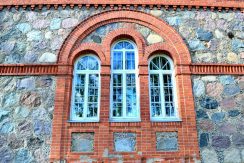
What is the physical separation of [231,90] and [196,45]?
1693 millimetres

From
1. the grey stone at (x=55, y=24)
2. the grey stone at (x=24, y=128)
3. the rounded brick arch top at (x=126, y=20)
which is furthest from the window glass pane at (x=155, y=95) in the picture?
the grey stone at (x=24, y=128)

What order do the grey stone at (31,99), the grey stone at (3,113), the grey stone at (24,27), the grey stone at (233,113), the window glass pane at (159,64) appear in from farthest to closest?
1. the grey stone at (24,27)
2. the window glass pane at (159,64)
3. the grey stone at (233,113)
4. the grey stone at (31,99)
5. the grey stone at (3,113)

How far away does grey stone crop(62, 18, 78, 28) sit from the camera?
28.9 feet

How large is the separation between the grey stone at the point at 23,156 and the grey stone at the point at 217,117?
5.04 meters

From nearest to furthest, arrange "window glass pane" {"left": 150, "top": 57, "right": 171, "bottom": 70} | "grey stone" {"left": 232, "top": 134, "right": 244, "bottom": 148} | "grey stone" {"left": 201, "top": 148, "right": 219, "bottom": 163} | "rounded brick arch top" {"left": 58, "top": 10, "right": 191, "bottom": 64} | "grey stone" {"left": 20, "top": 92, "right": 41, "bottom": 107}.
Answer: "grey stone" {"left": 201, "top": 148, "right": 219, "bottom": 163} → "grey stone" {"left": 232, "top": 134, "right": 244, "bottom": 148} → "grey stone" {"left": 20, "top": 92, "right": 41, "bottom": 107} → "rounded brick arch top" {"left": 58, "top": 10, "right": 191, "bottom": 64} → "window glass pane" {"left": 150, "top": 57, "right": 171, "bottom": 70}

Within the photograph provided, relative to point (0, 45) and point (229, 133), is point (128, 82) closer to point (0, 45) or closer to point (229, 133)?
point (229, 133)

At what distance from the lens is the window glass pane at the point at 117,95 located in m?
8.04

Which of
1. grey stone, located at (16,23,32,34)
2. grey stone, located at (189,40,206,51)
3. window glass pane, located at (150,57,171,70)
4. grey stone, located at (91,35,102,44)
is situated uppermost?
grey stone, located at (16,23,32,34)

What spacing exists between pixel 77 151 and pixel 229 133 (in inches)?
163

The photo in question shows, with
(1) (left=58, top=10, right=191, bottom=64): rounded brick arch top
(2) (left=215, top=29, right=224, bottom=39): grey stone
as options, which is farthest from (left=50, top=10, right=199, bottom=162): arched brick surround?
(2) (left=215, top=29, right=224, bottom=39): grey stone

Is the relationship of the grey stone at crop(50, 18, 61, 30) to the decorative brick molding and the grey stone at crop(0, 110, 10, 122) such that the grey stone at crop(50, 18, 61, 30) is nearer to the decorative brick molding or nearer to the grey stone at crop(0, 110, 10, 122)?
the decorative brick molding

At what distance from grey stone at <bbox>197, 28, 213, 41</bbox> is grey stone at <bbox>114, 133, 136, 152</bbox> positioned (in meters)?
3.70

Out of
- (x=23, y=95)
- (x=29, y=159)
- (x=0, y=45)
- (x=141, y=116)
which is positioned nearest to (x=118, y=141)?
(x=141, y=116)

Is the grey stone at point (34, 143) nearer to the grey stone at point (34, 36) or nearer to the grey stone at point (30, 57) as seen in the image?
the grey stone at point (30, 57)
